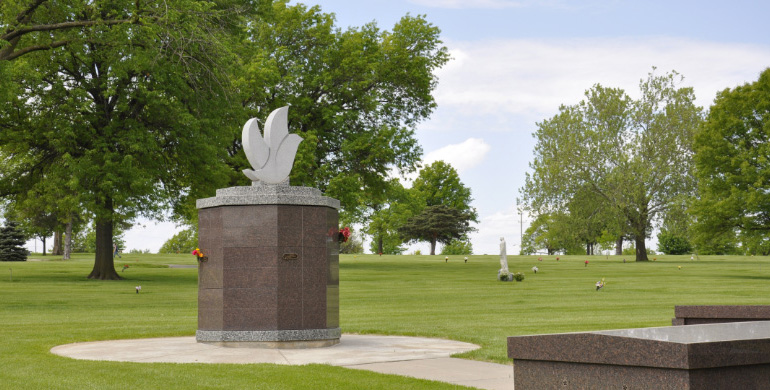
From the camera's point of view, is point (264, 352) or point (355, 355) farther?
point (264, 352)

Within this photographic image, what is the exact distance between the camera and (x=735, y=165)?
44.6 m

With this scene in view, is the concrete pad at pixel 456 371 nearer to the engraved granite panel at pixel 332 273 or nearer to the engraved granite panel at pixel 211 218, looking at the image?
the engraved granite panel at pixel 332 273

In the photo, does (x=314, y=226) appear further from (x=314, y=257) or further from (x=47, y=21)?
(x=47, y=21)

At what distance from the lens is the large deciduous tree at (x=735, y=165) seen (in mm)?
43406

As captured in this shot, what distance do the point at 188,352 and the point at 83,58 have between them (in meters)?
24.1

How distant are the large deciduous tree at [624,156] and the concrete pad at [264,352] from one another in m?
47.6

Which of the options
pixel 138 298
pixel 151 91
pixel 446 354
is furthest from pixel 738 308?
pixel 151 91

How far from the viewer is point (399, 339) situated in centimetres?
1441

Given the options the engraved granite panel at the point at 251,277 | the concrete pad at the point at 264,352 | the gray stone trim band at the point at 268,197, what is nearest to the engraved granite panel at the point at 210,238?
the gray stone trim band at the point at 268,197

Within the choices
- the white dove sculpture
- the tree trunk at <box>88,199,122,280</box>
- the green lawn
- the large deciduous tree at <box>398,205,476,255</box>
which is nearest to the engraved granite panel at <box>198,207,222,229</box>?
the white dove sculpture

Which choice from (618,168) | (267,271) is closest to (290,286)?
(267,271)

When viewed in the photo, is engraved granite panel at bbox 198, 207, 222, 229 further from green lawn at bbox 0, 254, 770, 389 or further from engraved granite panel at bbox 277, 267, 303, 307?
green lawn at bbox 0, 254, 770, 389

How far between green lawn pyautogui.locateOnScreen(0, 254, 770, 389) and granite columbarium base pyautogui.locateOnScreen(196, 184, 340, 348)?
2446 mm

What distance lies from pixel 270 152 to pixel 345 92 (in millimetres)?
33928
